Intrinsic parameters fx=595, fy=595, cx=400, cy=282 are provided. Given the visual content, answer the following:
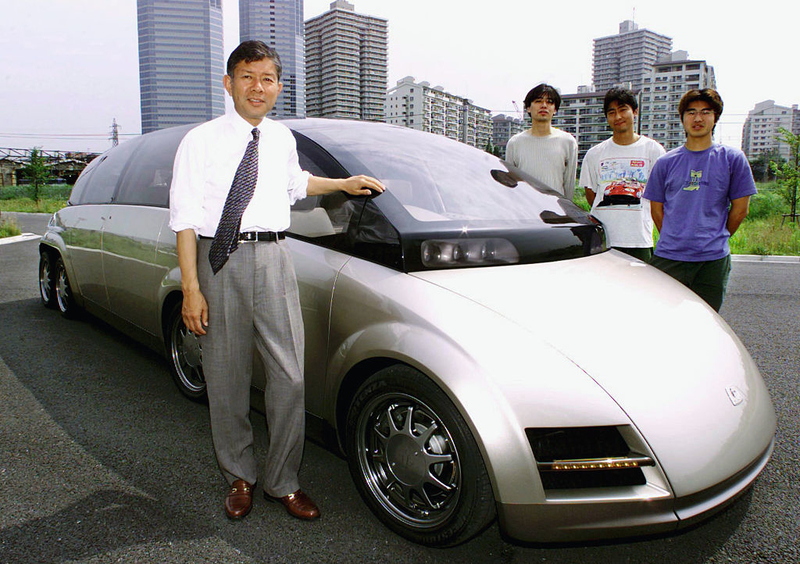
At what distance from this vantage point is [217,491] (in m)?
2.64

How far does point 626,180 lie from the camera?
155 inches

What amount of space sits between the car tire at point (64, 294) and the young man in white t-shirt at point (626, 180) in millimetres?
4498

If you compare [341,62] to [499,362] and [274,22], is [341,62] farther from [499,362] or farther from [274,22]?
[499,362]

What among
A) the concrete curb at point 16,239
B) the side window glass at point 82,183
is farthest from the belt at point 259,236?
the concrete curb at point 16,239

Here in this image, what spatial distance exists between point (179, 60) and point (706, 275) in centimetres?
15255

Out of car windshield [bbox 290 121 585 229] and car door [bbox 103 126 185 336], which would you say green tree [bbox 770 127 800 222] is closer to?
car windshield [bbox 290 121 585 229]

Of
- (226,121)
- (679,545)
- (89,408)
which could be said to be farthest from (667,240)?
(89,408)

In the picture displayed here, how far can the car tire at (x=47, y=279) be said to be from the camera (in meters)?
5.80

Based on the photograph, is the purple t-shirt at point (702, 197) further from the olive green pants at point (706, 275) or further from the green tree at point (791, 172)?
the green tree at point (791, 172)

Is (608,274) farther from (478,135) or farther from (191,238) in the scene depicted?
(478,135)

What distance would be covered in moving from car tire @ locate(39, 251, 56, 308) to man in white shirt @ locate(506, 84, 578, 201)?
4489mm

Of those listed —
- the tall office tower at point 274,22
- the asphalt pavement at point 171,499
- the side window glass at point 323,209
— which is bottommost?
the asphalt pavement at point 171,499

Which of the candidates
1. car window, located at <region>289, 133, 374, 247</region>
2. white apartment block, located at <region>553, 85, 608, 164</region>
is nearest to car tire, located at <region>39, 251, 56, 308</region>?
car window, located at <region>289, 133, 374, 247</region>

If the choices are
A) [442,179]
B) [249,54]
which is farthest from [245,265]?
[442,179]
